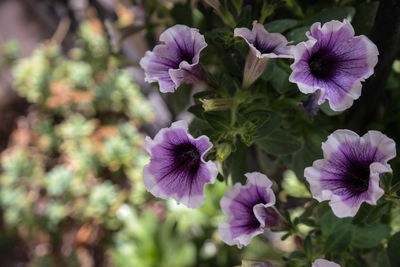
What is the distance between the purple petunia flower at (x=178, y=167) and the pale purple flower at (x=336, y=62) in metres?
0.10

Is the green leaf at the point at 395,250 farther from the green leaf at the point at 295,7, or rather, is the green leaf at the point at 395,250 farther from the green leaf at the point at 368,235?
the green leaf at the point at 295,7

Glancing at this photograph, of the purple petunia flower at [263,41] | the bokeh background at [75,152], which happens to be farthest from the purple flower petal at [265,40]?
the bokeh background at [75,152]

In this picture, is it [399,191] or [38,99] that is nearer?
[399,191]

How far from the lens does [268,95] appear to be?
0.52 meters

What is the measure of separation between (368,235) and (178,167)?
269 mm

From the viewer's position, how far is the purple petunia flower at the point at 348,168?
0.33 m

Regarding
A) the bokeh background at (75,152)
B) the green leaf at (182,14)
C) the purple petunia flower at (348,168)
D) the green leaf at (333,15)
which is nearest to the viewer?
the purple petunia flower at (348,168)

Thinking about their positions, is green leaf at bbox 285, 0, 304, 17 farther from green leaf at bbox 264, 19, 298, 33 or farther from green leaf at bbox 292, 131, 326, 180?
green leaf at bbox 292, 131, 326, 180

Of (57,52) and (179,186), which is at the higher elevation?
(179,186)

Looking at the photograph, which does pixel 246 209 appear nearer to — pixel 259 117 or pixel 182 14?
pixel 259 117

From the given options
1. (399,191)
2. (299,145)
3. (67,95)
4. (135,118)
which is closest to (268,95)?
(299,145)

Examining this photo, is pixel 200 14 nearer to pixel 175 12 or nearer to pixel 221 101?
pixel 175 12

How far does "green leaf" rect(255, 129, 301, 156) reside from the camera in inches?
20.0

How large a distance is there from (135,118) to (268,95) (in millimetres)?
1346
